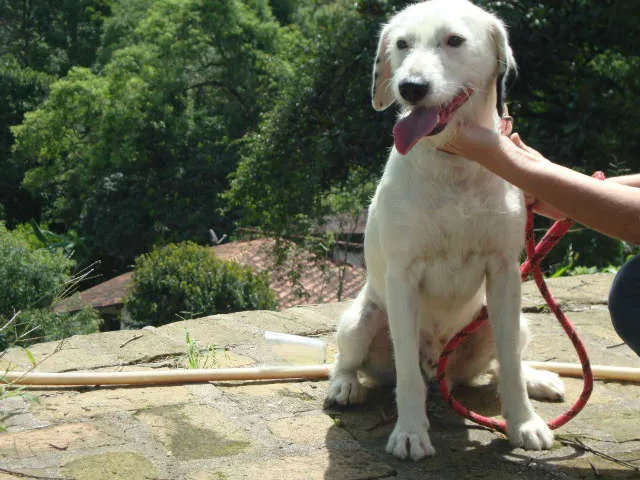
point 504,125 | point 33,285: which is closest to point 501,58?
point 504,125

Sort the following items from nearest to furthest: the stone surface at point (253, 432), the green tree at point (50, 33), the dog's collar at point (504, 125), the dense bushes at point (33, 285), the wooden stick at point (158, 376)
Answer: the stone surface at point (253, 432) < the dog's collar at point (504, 125) < the wooden stick at point (158, 376) < the dense bushes at point (33, 285) < the green tree at point (50, 33)

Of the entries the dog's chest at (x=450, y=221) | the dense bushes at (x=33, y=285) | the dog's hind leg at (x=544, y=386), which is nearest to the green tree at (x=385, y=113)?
the dense bushes at (x=33, y=285)

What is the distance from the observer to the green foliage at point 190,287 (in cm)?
1049

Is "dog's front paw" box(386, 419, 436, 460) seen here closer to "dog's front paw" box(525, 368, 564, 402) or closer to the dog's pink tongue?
"dog's front paw" box(525, 368, 564, 402)

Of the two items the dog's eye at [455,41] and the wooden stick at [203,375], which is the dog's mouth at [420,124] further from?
the wooden stick at [203,375]

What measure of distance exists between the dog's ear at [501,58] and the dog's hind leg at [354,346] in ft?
3.30

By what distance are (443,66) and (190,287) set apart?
27.5 ft

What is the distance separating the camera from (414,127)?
2.49 m

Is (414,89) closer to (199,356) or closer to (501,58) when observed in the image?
(501,58)

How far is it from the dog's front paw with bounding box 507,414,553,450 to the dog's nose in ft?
4.02

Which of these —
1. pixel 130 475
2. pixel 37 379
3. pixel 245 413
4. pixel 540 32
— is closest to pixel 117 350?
pixel 37 379

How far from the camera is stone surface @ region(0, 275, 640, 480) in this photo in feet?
8.30

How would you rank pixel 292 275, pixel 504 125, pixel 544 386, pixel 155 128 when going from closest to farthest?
pixel 504 125
pixel 544 386
pixel 292 275
pixel 155 128


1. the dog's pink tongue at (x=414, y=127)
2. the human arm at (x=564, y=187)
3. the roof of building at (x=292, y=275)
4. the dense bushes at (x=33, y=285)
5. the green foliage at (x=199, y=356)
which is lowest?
the roof of building at (x=292, y=275)
